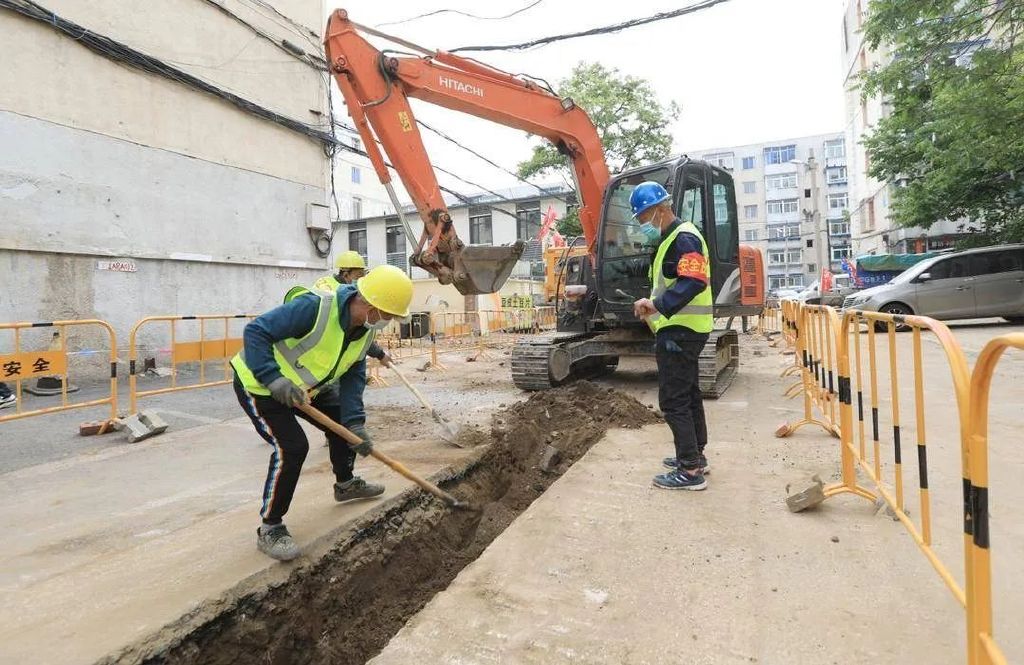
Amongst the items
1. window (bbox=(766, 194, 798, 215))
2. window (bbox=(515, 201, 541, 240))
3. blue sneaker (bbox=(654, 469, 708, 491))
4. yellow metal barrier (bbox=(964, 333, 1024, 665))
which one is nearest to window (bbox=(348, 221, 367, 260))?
window (bbox=(515, 201, 541, 240))

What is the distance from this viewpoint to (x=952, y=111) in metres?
11.0

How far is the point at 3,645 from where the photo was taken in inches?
85.5

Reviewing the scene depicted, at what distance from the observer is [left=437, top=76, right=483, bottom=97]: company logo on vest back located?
6.32 meters

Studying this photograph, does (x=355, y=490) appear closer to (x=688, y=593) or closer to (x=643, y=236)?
(x=688, y=593)

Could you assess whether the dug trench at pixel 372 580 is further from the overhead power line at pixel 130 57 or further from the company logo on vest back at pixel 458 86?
the overhead power line at pixel 130 57

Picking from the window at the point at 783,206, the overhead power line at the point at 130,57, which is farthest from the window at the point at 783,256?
the overhead power line at the point at 130,57

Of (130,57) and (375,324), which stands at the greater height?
(130,57)

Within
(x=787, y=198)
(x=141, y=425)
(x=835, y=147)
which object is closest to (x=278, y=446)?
(x=141, y=425)

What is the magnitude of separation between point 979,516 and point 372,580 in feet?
8.31

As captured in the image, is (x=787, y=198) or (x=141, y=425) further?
(x=787, y=198)

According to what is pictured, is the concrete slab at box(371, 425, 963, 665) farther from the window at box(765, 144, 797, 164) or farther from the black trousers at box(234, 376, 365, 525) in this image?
the window at box(765, 144, 797, 164)

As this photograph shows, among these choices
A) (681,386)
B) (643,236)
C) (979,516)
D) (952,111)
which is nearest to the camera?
(979,516)

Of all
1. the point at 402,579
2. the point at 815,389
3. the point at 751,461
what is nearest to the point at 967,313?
the point at 815,389

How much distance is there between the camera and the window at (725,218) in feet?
Result: 22.3
